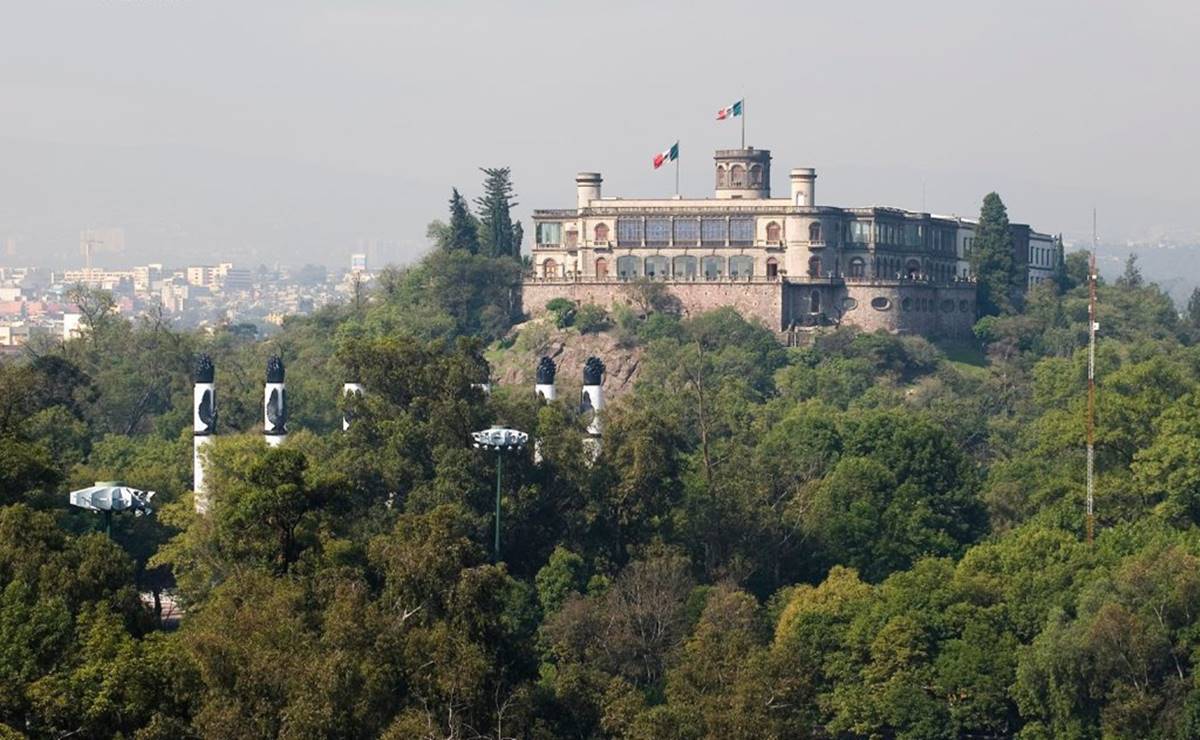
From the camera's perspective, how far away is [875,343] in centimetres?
11362

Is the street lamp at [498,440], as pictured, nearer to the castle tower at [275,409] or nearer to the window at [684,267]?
the castle tower at [275,409]

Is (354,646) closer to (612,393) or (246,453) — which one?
(246,453)

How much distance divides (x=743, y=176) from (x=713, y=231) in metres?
3.90

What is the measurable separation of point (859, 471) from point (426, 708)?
31542 mm

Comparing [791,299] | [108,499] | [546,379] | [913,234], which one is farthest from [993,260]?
[108,499]

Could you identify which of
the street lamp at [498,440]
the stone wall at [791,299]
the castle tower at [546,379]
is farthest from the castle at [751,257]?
the street lamp at [498,440]

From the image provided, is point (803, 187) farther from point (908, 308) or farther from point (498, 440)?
point (498, 440)

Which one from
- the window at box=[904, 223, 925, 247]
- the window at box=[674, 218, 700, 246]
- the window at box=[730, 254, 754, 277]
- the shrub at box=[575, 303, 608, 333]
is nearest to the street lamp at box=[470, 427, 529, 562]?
the shrub at box=[575, 303, 608, 333]

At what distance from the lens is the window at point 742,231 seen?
118 meters

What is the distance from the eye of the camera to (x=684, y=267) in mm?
118750

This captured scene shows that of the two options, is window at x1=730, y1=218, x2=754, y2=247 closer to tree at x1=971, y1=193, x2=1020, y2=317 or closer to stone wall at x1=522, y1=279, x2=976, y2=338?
stone wall at x1=522, y1=279, x2=976, y2=338

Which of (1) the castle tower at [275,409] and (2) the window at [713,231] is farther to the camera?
(2) the window at [713,231]

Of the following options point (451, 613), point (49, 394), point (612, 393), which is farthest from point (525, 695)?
point (612, 393)

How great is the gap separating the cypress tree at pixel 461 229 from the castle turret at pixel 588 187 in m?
5.21
